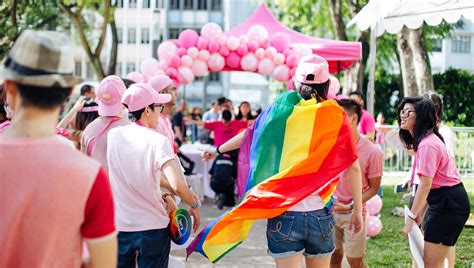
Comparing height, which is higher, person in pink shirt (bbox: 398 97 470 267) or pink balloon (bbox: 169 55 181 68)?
pink balloon (bbox: 169 55 181 68)

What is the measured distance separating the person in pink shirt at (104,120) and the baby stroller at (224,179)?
7.45m

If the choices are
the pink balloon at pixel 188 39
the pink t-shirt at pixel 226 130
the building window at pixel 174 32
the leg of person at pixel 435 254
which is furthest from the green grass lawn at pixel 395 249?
the building window at pixel 174 32

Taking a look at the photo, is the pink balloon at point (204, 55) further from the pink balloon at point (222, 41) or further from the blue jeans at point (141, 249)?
the blue jeans at point (141, 249)

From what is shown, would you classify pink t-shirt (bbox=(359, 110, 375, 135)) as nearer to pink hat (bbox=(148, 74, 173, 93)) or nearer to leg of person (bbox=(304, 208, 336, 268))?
pink hat (bbox=(148, 74, 173, 93))

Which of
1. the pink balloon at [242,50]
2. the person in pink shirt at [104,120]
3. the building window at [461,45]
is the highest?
the building window at [461,45]

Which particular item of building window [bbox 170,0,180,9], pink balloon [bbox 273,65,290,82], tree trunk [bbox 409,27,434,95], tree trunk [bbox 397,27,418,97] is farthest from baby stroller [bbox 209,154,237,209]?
building window [bbox 170,0,180,9]

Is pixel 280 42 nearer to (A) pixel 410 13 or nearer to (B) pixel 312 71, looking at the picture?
(A) pixel 410 13

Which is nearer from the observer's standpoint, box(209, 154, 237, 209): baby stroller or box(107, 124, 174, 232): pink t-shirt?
box(107, 124, 174, 232): pink t-shirt

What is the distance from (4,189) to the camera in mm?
2600

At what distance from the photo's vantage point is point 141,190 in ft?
15.1

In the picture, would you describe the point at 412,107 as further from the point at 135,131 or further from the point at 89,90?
the point at 89,90

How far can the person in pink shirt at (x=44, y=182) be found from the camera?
2582 mm

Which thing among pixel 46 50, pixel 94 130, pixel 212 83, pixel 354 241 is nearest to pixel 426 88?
pixel 354 241

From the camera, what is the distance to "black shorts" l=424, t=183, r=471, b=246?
5457mm
